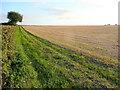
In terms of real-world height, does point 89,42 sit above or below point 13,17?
below

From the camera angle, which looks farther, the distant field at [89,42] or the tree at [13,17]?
the tree at [13,17]

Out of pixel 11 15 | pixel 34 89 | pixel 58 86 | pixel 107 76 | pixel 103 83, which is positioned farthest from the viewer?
pixel 11 15

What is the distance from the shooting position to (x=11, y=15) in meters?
95.5

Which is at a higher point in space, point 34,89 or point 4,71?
point 4,71

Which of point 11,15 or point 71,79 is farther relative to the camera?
point 11,15

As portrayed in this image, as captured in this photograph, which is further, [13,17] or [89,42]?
[13,17]

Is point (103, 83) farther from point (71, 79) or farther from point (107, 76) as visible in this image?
point (71, 79)

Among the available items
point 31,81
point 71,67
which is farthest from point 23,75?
point 71,67

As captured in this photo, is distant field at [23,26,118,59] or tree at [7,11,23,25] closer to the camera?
distant field at [23,26,118,59]

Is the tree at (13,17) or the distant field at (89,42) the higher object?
the tree at (13,17)

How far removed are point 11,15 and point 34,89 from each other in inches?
3817

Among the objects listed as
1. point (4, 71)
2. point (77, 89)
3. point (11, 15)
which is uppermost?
point (11, 15)

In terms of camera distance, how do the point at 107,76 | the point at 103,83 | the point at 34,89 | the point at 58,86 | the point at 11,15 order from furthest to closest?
the point at 11,15 → the point at 107,76 → the point at 103,83 → the point at 58,86 → the point at 34,89

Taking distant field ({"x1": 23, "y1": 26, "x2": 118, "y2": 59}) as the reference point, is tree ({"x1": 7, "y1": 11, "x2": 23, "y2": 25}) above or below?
above
